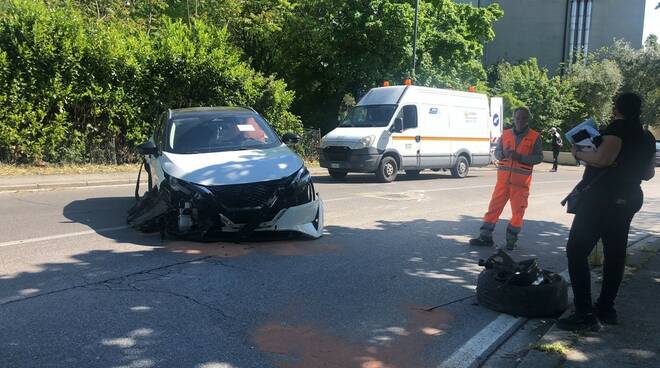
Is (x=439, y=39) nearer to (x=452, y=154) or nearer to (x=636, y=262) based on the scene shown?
(x=452, y=154)

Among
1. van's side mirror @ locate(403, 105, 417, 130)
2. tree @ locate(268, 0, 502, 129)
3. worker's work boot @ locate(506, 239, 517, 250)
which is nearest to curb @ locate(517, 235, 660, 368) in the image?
worker's work boot @ locate(506, 239, 517, 250)

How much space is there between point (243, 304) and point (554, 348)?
2489 millimetres

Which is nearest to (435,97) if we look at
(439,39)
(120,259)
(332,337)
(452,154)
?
(452,154)

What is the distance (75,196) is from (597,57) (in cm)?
5005

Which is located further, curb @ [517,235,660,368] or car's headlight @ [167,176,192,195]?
car's headlight @ [167,176,192,195]

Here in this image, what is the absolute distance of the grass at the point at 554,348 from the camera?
3896mm

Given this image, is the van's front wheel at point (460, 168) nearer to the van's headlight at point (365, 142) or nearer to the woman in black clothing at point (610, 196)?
the van's headlight at point (365, 142)

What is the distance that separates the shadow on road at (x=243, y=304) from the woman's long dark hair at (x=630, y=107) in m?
1.97

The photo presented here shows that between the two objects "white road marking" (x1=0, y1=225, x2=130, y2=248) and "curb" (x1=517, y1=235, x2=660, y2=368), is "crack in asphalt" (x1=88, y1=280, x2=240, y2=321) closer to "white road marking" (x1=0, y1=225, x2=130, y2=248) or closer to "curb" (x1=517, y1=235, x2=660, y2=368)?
"curb" (x1=517, y1=235, x2=660, y2=368)

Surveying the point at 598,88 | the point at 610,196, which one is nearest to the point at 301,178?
the point at 610,196

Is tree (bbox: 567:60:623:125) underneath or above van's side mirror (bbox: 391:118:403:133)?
above

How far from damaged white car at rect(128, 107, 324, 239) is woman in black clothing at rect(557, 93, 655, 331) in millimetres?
3508

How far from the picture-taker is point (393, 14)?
933 inches

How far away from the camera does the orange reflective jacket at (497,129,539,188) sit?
7.06 meters
